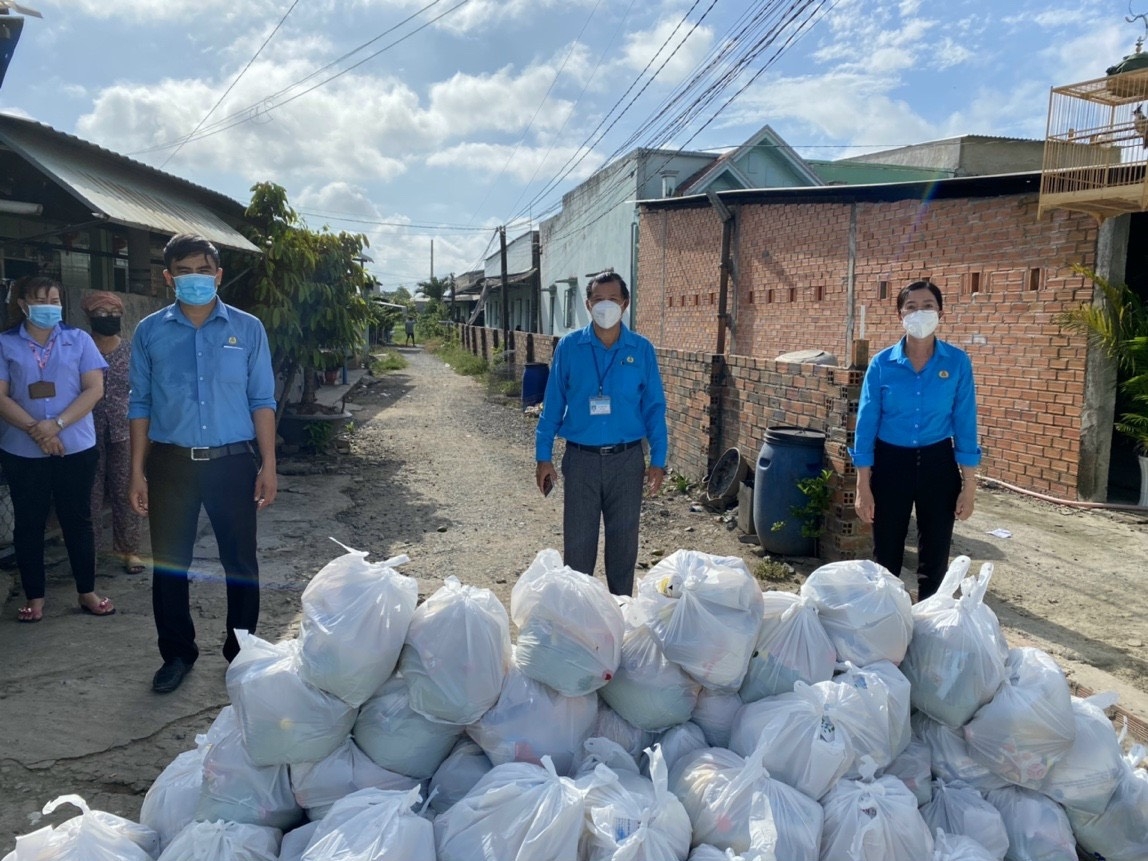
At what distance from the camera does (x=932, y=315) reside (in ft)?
11.0

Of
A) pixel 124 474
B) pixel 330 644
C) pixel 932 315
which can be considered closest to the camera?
pixel 330 644

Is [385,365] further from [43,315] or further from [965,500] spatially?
[965,500]

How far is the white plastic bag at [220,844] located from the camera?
5.65ft

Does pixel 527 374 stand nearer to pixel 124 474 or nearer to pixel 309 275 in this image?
pixel 309 275

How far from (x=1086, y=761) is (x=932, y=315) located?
186cm

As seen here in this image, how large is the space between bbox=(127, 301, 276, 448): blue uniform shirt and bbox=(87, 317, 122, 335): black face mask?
70.9 inches

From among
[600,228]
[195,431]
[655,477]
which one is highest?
[600,228]

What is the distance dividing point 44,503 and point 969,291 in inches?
313

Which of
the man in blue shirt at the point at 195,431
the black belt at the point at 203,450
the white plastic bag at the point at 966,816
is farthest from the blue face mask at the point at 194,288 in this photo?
the white plastic bag at the point at 966,816

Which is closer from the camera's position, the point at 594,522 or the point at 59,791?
the point at 59,791

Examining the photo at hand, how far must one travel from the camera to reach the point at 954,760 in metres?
2.16

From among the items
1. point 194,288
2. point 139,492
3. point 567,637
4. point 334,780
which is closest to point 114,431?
point 139,492

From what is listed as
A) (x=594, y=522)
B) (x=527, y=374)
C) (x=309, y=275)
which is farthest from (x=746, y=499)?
(x=527, y=374)

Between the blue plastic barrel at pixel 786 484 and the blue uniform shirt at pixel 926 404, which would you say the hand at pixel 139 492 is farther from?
the blue plastic barrel at pixel 786 484
